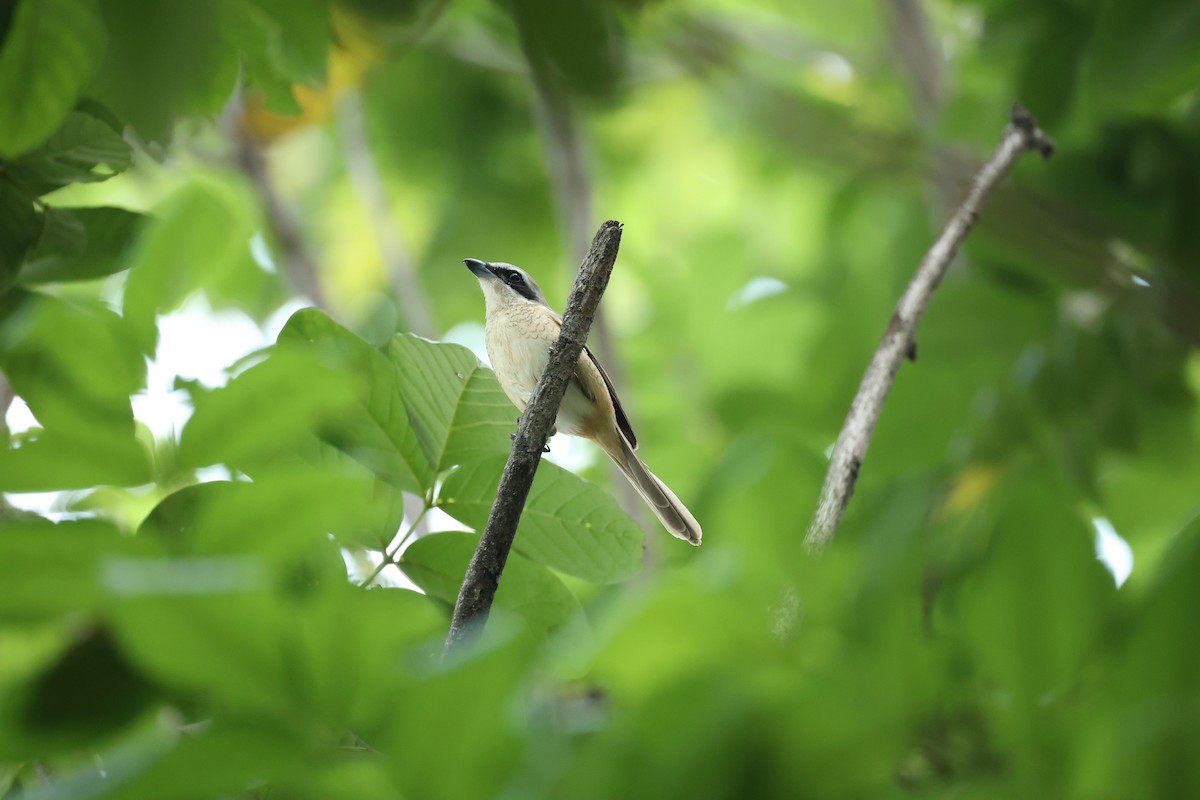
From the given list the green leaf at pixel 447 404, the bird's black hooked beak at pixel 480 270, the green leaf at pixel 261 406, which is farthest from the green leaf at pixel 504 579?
the bird's black hooked beak at pixel 480 270

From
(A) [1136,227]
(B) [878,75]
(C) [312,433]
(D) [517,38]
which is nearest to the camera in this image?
(D) [517,38]

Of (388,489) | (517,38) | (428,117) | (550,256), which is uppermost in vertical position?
(517,38)

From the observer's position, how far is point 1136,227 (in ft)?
8.75

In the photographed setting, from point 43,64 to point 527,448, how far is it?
72cm

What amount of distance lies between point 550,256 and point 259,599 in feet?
18.5

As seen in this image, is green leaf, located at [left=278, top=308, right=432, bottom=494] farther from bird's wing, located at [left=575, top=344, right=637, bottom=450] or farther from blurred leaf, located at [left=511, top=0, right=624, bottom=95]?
bird's wing, located at [left=575, top=344, right=637, bottom=450]

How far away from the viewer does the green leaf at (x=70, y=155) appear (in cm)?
151

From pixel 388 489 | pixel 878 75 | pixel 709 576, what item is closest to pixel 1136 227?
pixel 388 489

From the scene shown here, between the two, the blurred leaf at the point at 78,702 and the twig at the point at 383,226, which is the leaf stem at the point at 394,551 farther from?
the twig at the point at 383,226

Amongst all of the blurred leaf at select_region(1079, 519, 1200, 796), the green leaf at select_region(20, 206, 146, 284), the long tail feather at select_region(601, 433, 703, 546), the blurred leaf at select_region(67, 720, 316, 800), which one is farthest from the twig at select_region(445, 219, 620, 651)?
the long tail feather at select_region(601, 433, 703, 546)

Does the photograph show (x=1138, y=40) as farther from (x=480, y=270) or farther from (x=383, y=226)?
(x=383, y=226)

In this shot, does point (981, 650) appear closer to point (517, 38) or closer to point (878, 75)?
point (517, 38)

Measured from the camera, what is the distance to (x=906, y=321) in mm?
1957

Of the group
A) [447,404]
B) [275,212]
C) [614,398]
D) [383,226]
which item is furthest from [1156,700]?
[275,212]
